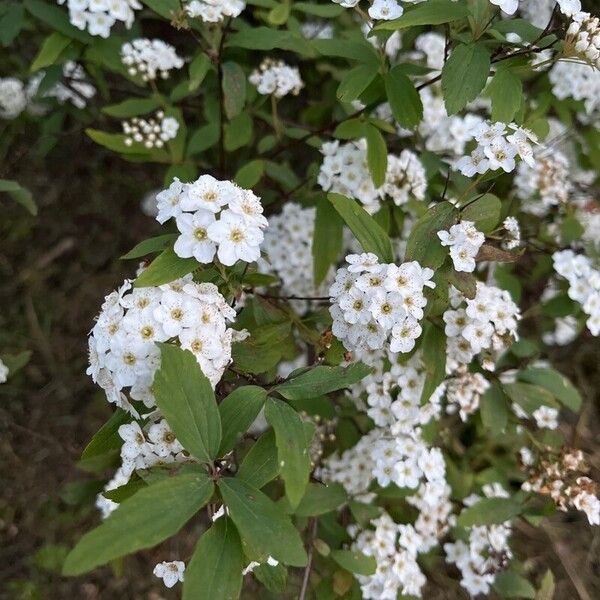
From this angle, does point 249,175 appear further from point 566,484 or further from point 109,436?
point 566,484

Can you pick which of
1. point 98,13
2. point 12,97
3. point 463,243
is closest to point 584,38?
point 463,243

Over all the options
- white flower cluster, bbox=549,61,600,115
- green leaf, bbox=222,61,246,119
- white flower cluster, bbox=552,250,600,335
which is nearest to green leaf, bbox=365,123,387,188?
green leaf, bbox=222,61,246,119

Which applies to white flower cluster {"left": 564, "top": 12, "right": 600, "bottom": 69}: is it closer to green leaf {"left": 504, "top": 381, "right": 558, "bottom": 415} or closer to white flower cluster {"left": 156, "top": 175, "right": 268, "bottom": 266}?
white flower cluster {"left": 156, "top": 175, "right": 268, "bottom": 266}

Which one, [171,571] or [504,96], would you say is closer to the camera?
[171,571]

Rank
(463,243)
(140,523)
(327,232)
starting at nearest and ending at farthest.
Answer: (140,523), (463,243), (327,232)

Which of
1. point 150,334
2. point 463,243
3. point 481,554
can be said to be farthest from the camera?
point 481,554

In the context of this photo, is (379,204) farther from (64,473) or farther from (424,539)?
(64,473)
